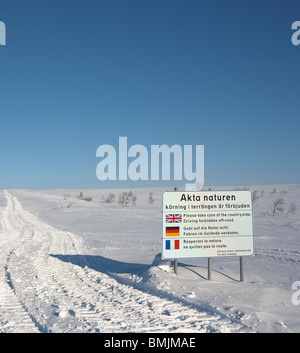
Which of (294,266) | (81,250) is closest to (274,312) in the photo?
(294,266)

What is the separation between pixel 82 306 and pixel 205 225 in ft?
11.0

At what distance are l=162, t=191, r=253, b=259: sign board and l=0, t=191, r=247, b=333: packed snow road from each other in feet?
5.04

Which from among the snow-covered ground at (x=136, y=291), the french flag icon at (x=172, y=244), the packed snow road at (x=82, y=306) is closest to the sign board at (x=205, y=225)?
the french flag icon at (x=172, y=244)

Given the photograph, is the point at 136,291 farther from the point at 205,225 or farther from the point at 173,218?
the point at 205,225

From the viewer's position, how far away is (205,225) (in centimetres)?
760

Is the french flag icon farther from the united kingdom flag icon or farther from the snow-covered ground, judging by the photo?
the snow-covered ground

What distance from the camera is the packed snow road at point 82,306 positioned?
4566mm

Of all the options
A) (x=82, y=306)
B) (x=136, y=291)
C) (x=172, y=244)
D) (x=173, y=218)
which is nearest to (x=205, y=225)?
(x=173, y=218)

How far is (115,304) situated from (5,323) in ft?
5.58

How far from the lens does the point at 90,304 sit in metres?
5.56

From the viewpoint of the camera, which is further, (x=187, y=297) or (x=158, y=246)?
(x=158, y=246)

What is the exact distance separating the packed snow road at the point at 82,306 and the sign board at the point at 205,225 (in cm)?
154
